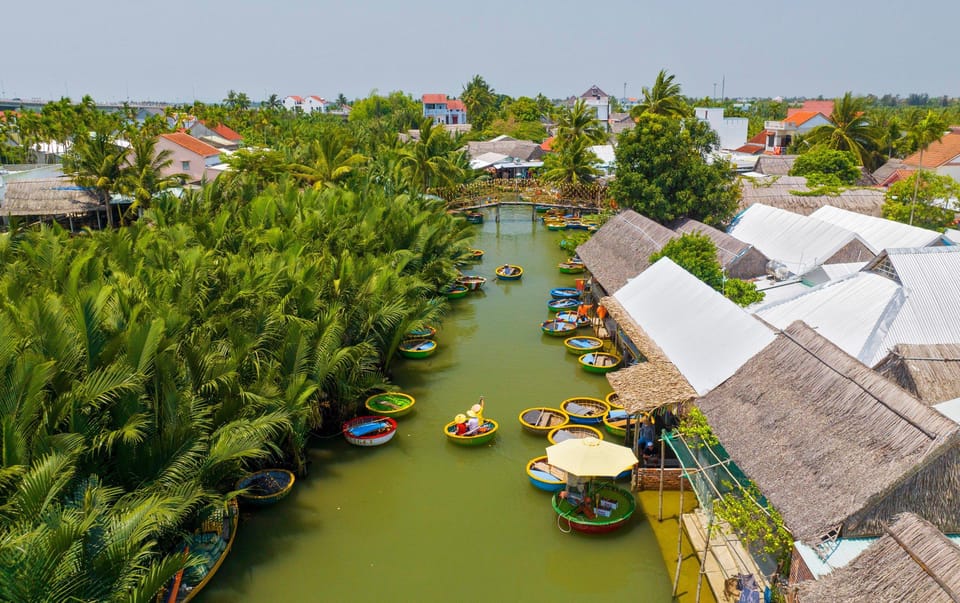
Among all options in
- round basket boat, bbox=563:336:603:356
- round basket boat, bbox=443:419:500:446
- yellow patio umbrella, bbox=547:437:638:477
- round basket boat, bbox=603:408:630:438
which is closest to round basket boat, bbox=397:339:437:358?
round basket boat, bbox=563:336:603:356

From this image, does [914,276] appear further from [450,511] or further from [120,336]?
[120,336]

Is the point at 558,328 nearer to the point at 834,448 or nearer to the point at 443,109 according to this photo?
the point at 834,448

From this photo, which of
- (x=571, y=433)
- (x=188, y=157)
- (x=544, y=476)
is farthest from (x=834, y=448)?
(x=188, y=157)

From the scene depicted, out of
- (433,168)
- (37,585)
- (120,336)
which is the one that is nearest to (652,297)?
(120,336)

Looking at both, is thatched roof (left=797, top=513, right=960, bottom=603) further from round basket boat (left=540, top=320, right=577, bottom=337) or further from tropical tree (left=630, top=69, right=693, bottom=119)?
tropical tree (left=630, top=69, right=693, bottom=119)

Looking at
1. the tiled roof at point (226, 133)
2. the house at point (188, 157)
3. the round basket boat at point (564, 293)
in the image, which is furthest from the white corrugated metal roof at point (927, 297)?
the tiled roof at point (226, 133)

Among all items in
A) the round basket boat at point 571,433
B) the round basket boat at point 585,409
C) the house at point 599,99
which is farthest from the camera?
the house at point 599,99

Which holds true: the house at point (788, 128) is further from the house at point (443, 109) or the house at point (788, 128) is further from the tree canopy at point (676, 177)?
the house at point (443, 109)
